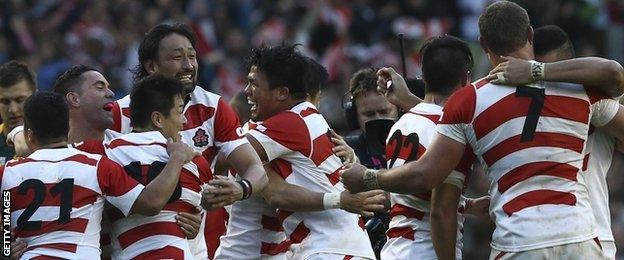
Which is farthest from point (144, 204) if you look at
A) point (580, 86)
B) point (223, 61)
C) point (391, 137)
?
point (223, 61)

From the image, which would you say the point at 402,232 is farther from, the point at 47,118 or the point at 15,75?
the point at 15,75

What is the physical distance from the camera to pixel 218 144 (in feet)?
29.0

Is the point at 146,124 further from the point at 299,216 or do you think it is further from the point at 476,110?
the point at 476,110

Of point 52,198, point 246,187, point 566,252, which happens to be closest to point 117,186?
point 52,198

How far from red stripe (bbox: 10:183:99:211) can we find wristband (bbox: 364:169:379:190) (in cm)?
161

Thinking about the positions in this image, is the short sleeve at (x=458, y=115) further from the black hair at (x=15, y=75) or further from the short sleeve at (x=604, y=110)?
the black hair at (x=15, y=75)

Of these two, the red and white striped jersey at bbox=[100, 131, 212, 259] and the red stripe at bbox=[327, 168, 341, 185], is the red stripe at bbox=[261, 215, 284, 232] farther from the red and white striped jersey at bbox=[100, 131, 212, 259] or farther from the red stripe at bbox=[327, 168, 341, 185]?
the red and white striped jersey at bbox=[100, 131, 212, 259]

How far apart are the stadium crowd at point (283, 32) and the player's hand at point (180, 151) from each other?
1003cm

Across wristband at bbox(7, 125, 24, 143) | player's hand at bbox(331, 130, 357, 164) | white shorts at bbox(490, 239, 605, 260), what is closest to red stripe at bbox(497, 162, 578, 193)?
white shorts at bbox(490, 239, 605, 260)

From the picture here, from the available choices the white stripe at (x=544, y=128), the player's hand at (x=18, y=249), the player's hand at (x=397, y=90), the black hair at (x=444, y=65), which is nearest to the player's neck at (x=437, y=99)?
the black hair at (x=444, y=65)

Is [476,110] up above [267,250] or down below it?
above

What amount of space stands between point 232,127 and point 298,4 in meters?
12.5

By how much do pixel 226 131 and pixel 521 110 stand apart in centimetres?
215

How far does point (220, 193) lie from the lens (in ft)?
26.7
